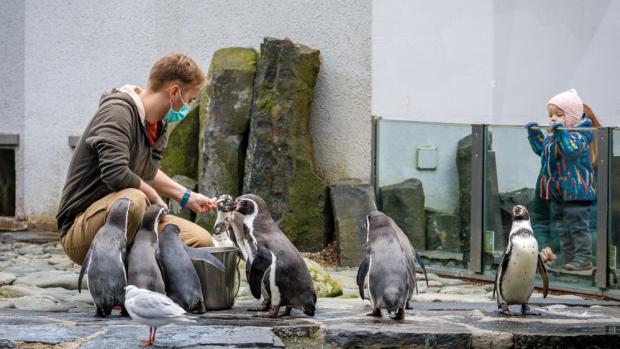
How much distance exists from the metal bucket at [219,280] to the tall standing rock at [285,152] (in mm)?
3659

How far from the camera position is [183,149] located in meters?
10.5

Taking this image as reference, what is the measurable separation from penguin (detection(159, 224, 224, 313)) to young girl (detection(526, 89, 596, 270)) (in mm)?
3170

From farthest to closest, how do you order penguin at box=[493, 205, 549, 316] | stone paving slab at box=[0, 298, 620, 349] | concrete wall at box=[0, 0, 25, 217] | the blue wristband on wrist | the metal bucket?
concrete wall at box=[0, 0, 25, 217] < the blue wristband on wrist < penguin at box=[493, 205, 549, 316] < the metal bucket < stone paving slab at box=[0, 298, 620, 349]

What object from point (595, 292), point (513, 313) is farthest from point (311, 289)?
point (595, 292)

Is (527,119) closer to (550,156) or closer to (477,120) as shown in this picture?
(477,120)

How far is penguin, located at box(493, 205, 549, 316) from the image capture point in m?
6.06

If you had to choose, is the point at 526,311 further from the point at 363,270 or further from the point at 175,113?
the point at 175,113

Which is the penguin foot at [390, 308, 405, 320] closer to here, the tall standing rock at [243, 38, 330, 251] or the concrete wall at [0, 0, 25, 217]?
the tall standing rock at [243, 38, 330, 251]

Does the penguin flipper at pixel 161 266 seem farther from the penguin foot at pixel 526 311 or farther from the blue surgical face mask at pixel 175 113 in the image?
the penguin foot at pixel 526 311

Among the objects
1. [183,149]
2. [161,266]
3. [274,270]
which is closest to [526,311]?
[274,270]

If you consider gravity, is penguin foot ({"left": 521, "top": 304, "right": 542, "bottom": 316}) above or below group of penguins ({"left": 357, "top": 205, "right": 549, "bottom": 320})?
below

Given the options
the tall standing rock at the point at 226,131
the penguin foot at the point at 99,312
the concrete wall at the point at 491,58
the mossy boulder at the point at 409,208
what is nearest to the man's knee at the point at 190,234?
the penguin foot at the point at 99,312

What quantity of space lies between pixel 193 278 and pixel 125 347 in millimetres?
982

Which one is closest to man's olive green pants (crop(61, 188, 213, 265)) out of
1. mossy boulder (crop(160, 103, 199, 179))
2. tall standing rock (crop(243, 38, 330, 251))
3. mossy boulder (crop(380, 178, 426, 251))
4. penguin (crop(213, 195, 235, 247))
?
penguin (crop(213, 195, 235, 247))
